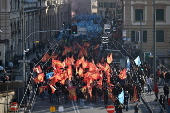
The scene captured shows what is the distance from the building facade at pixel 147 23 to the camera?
231 feet

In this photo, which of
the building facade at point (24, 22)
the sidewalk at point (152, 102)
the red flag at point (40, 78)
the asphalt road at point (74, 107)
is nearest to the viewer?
the sidewalk at point (152, 102)

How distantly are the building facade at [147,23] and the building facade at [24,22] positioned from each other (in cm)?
1081

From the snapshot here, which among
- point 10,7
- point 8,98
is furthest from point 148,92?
point 10,7

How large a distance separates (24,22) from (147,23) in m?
21.8

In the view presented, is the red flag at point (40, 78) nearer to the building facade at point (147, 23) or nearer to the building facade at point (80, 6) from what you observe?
the building facade at point (147, 23)

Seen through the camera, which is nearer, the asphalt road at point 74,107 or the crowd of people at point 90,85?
the asphalt road at point 74,107

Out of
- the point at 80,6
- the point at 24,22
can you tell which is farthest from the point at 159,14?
the point at 80,6

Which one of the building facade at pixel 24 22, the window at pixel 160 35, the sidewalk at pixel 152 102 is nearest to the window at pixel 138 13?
the window at pixel 160 35

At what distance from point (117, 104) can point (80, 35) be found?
2211 inches

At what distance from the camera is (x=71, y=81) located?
42.2m

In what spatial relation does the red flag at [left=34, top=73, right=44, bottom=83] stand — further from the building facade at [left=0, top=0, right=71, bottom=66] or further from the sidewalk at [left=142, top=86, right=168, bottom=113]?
the sidewalk at [left=142, top=86, right=168, bottom=113]

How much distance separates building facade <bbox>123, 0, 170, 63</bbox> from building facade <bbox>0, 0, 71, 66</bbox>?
10809mm

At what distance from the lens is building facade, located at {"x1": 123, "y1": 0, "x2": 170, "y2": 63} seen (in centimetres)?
7050

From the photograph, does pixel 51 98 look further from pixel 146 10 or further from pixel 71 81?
pixel 146 10
